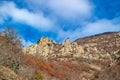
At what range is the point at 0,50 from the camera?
28844 millimetres

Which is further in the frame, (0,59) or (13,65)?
(13,65)

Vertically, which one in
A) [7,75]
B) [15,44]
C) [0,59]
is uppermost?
[15,44]

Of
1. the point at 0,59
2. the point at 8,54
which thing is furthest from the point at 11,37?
the point at 0,59

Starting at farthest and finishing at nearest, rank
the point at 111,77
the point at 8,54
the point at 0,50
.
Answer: the point at 111,77 < the point at 8,54 < the point at 0,50

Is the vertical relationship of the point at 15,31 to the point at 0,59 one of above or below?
above

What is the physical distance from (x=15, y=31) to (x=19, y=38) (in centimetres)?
158

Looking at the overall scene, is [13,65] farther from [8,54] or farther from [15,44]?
[15,44]

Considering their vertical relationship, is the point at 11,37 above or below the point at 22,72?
above

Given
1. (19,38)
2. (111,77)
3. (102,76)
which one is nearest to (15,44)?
(19,38)

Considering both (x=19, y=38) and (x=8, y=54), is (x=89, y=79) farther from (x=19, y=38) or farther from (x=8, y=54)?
(x=8, y=54)

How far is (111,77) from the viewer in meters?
97.1

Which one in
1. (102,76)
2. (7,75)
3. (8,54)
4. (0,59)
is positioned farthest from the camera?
(102,76)

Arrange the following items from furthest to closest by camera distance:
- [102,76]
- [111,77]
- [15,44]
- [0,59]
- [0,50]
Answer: [102,76] < [111,77] < [15,44] < [0,50] < [0,59]

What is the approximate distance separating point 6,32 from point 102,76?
66.6 metres
